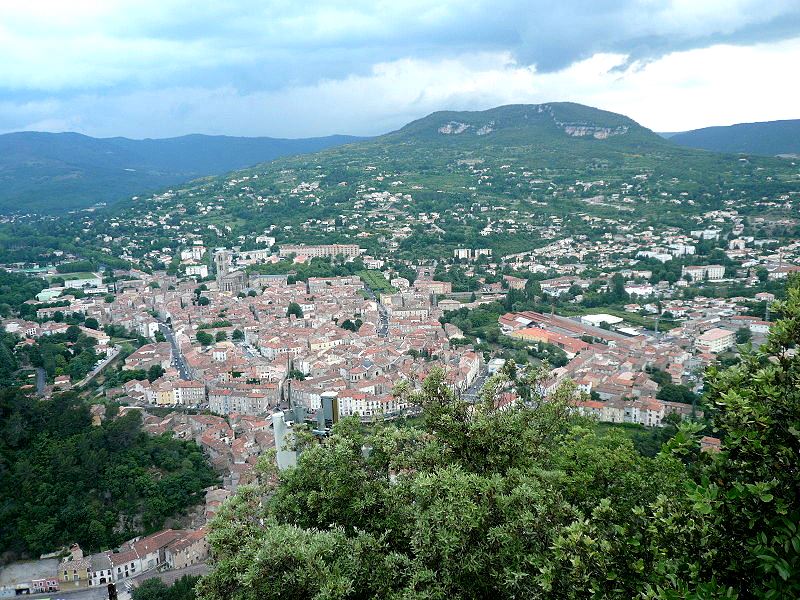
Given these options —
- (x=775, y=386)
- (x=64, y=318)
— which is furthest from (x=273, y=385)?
(x=775, y=386)

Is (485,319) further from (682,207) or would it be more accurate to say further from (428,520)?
(682,207)

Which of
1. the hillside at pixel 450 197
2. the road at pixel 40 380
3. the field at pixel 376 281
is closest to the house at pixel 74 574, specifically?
the road at pixel 40 380

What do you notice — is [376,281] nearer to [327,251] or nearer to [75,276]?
[327,251]

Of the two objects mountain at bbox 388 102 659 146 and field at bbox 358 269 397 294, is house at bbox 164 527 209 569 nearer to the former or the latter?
field at bbox 358 269 397 294

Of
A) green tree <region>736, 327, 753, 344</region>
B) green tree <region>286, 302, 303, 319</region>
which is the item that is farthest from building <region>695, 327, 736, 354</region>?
green tree <region>286, 302, 303, 319</region>

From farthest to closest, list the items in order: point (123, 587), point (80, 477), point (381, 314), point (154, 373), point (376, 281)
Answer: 1. point (376, 281)
2. point (381, 314)
3. point (154, 373)
4. point (80, 477)
5. point (123, 587)

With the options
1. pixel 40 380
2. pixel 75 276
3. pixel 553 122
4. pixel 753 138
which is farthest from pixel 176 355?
pixel 753 138
